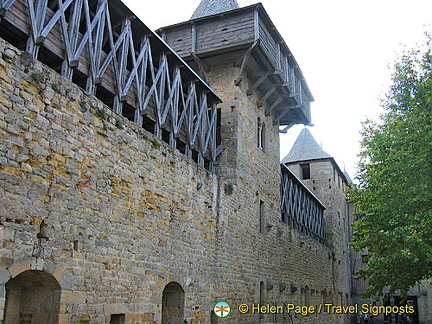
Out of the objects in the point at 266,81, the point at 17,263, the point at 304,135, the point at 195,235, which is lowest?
the point at 17,263

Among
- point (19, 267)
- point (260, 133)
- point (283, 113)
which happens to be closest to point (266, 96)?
point (260, 133)

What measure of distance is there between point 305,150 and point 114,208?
2158 cm

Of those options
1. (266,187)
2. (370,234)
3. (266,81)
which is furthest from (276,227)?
(266,81)

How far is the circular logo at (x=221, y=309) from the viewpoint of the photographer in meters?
10.2

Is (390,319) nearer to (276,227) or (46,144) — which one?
(276,227)

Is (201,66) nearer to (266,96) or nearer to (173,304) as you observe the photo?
(266,96)

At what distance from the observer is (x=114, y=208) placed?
7590mm

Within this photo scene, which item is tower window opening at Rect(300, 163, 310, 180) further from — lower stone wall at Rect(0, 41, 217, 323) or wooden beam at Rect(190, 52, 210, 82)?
lower stone wall at Rect(0, 41, 217, 323)

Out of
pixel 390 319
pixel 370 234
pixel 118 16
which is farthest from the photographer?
pixel 390 319

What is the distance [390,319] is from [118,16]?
29.5 meters

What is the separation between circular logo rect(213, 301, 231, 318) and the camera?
1025 centimetres

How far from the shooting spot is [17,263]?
575 cm

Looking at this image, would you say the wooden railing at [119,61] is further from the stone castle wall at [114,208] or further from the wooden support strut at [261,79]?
the wooden support strut at [261,79]

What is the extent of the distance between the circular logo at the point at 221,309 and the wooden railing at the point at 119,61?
337cm
